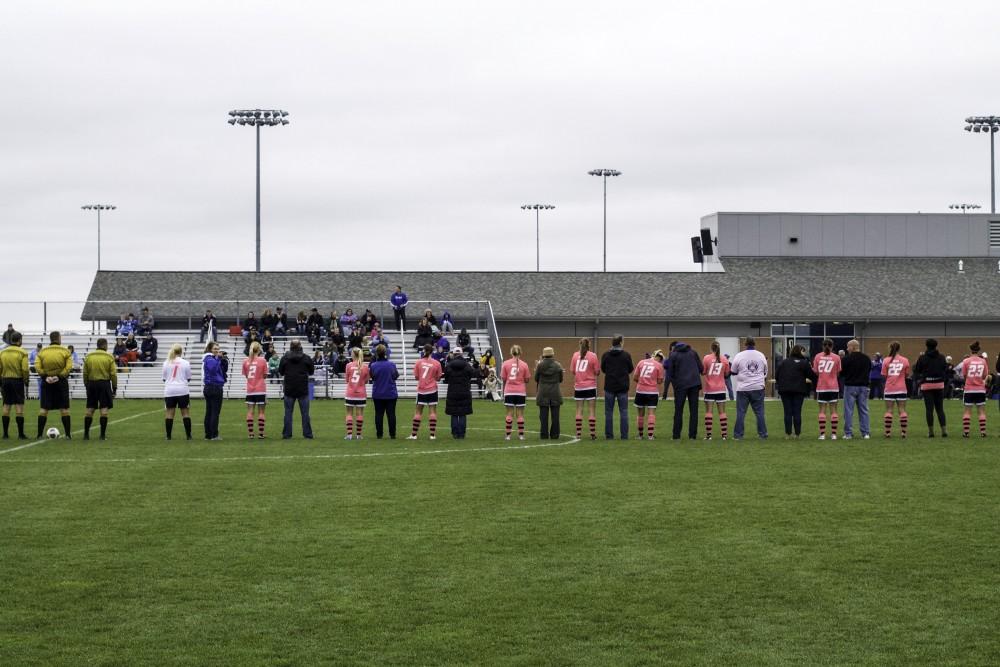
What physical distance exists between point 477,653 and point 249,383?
18.6m

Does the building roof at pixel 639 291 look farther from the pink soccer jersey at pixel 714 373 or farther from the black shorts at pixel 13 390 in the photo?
the pink soccer jersey at pixel 714 373

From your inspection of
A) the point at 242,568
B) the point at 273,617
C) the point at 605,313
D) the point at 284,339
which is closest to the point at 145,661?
the point at 273,617

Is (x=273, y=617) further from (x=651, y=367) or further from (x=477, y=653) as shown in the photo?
(x=651, y=367)

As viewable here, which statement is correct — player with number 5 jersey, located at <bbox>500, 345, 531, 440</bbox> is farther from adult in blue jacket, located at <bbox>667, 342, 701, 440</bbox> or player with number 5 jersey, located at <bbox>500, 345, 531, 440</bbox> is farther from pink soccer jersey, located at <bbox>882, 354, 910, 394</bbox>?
pink soccer jersey, located at <bbox>882, 354, 910, 394</bbox>

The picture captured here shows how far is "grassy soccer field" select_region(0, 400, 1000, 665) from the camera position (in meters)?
8.16

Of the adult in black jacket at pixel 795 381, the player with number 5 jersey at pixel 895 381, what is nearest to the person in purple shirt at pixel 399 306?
the adult in black jacket at pixel 795 381

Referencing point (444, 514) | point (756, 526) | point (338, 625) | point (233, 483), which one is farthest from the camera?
point (233, 483)

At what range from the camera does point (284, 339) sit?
175 feet

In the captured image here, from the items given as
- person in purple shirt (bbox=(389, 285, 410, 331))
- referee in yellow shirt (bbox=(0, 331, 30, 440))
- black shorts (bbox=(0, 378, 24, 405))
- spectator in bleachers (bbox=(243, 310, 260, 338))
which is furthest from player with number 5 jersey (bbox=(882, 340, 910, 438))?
spectator in bleachers (bbox=(243, 310, 260, 338))

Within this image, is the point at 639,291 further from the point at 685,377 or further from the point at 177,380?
the point at 177,380

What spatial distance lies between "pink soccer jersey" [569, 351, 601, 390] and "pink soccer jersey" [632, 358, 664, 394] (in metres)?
0.78

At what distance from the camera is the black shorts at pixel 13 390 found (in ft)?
83.1

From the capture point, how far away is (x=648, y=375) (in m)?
25.2

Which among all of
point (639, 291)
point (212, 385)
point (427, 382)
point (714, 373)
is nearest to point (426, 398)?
point (427, 382)
